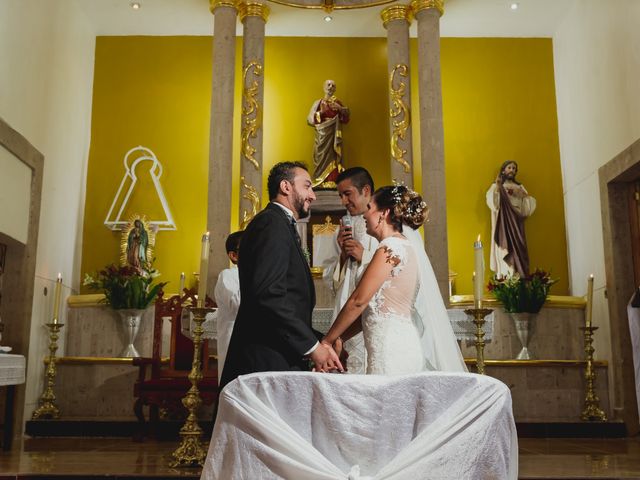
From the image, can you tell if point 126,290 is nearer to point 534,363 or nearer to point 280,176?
point 534,363

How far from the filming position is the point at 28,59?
8.01m

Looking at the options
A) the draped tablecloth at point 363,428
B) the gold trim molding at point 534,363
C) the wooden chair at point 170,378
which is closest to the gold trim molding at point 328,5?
the wooden chair at point 170,378

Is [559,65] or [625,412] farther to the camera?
[559,65]

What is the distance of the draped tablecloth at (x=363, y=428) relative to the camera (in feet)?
8.74

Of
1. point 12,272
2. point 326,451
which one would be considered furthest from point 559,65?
point 326,451

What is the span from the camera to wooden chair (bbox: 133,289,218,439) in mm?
6949

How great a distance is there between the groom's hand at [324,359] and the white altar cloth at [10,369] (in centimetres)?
358

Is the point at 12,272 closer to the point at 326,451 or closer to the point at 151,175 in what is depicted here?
the point at 151,175

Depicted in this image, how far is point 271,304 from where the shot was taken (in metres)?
3.25

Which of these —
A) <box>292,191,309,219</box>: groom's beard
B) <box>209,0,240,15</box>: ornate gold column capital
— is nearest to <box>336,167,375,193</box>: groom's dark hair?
<box>292,191,309,219</box>: groom's beard

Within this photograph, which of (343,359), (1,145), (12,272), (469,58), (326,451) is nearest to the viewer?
(326,451)

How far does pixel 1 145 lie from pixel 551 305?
22.0ft

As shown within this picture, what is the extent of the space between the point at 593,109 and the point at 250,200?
461cm

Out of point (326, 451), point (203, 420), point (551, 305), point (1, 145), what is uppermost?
point (1, 145)
